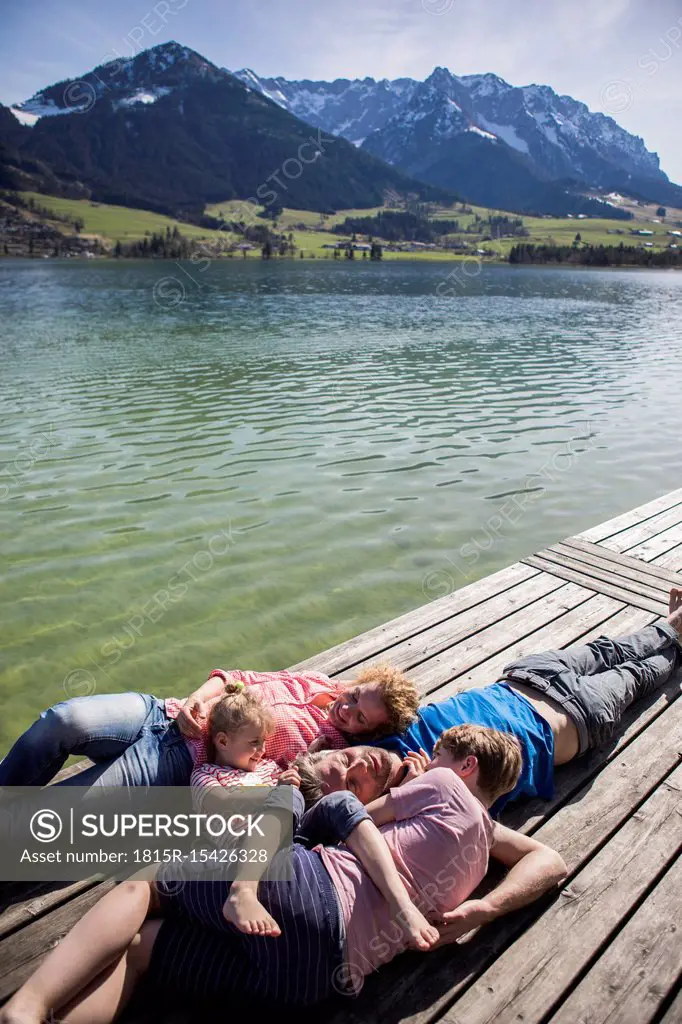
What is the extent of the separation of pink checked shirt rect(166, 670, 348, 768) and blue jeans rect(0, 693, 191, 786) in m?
0.14

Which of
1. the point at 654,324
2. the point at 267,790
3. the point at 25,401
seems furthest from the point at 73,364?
the point at 654,324

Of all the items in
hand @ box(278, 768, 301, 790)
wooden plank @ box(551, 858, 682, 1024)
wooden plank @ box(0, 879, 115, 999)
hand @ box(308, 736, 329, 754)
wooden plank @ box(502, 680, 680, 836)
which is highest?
hand @ box(278, 768, 301, 790)

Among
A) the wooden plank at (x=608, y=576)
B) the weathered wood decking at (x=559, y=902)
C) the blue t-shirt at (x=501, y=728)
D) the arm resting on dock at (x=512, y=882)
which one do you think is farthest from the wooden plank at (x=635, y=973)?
the wooden plank at (x=608, y=576)

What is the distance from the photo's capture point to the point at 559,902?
393 cm

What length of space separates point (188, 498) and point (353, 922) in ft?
33.3

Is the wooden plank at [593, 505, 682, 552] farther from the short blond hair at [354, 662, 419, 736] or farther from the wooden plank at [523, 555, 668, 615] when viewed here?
the short blond hair at [354, 662, 419, 736]

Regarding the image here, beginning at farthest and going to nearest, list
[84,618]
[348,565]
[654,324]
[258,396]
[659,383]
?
→ [654,324]
[659,383]
[258,396]
[348,565]
[84,618]

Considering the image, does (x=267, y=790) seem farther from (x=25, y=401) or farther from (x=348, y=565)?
(x=25, y=401)

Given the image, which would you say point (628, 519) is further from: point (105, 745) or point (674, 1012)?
point (105, 745)

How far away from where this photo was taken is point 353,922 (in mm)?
3344

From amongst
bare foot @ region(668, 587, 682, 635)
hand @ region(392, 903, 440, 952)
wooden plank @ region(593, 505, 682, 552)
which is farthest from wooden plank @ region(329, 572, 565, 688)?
hand @ region(392, 903, 440, 952)

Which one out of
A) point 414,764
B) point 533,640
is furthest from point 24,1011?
point 533,640

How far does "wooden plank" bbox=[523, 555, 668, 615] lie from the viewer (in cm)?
761

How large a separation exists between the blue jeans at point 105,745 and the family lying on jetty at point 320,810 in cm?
1
